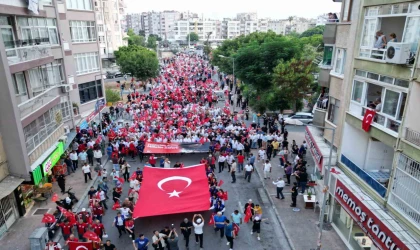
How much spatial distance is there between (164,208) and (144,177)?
319 centimetres

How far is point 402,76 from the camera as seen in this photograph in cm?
1115

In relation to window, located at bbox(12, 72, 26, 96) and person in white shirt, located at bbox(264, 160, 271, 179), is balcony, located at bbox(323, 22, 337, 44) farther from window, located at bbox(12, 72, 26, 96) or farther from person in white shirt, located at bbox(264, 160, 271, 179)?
window, located at bbox(12, 72, 26, 96)

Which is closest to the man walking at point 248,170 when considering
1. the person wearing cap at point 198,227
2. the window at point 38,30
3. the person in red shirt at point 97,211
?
the person wearing cap at point 198,227

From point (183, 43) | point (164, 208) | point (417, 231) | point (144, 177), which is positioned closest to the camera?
point (417, 231)

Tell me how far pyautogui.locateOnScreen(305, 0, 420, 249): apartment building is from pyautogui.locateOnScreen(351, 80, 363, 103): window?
0.04 m

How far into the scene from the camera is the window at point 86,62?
31.4 metres

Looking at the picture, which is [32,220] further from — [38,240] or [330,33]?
[330,33]

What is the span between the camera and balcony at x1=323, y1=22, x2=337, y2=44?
1701cm

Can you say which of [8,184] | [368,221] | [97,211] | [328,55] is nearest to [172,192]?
[97,211]

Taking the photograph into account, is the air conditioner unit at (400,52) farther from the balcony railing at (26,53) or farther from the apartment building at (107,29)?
the apartment building at (107,29)

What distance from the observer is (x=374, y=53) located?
42.2 feet

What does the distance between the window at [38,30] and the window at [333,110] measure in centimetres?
1772

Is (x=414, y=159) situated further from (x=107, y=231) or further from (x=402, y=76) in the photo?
(x=107, y=231)

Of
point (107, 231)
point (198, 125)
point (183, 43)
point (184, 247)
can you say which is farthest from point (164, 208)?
point (183, 43)
